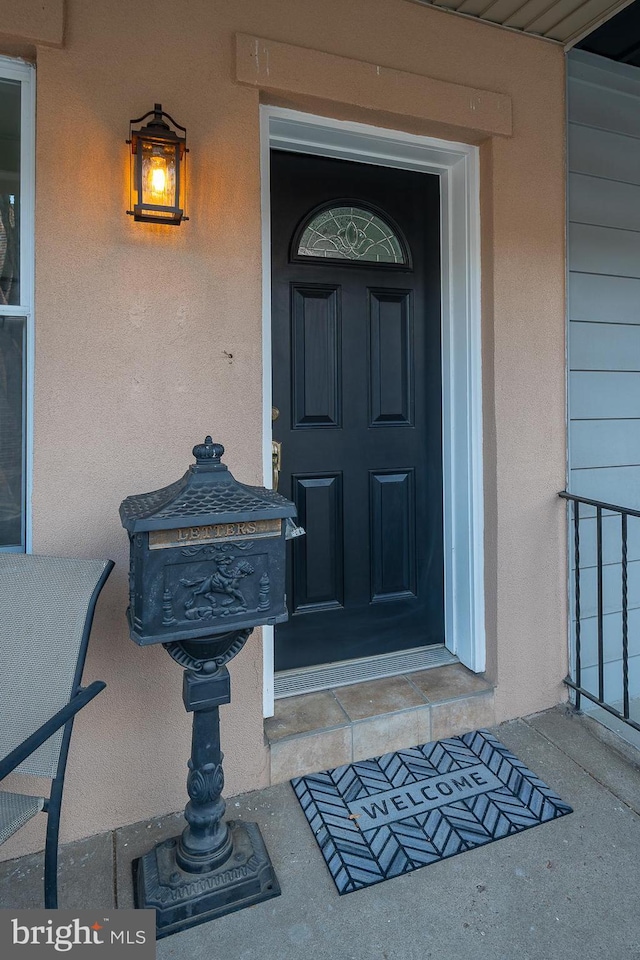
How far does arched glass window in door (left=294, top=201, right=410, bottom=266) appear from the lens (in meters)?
2.26

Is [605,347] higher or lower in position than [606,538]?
higher

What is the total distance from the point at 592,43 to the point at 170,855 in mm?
3331

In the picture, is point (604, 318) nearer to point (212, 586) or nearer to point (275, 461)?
point (275, 461)

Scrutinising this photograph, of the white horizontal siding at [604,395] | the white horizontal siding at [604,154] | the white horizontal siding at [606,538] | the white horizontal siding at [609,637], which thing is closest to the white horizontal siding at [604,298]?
the white horizontal siding at [604,395]

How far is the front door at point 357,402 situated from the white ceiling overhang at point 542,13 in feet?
1.84

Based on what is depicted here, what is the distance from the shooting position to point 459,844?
1669mm

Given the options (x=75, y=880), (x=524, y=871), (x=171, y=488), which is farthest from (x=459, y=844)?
(x=171, y=488)

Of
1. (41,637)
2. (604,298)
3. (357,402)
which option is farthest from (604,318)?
(41,637)

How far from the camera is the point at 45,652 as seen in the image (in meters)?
1.47

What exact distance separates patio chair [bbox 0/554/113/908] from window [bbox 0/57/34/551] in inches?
10.1

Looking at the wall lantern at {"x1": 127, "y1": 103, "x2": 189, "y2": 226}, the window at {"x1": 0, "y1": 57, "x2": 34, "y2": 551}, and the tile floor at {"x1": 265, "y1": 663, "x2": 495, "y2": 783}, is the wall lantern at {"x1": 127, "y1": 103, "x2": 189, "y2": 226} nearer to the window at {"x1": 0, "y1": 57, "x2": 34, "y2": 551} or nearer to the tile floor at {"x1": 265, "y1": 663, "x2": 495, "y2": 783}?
the window at {"x1": 0, "y1": 57, "x2": 34, "y2": 551}

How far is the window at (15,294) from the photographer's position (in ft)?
5.57

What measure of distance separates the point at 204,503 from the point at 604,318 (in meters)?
2.03

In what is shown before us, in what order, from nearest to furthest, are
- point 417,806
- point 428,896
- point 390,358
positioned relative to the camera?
point 428,896
point 417,806
point 390,358
